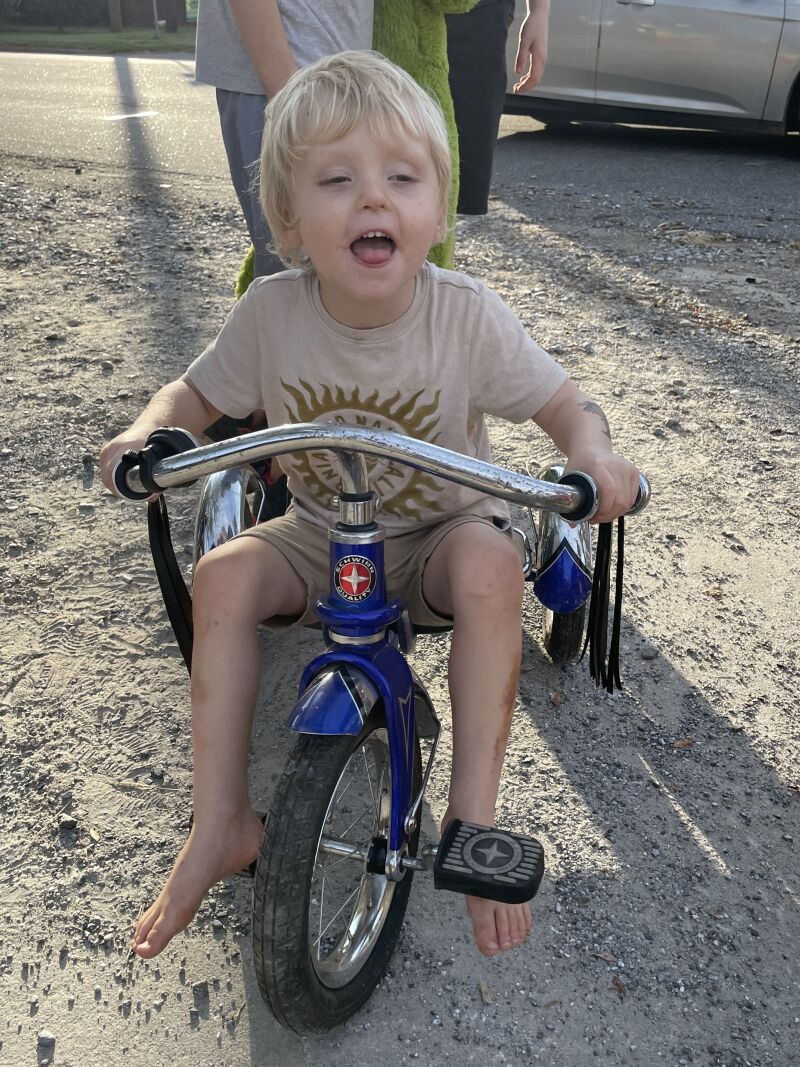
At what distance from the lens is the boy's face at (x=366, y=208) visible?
69.4 inches

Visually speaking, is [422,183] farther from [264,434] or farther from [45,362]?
[45,362]

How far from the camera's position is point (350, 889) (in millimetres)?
1971

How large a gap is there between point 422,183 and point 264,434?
0.60 metres

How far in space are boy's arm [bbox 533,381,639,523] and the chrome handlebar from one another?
0.11 metres

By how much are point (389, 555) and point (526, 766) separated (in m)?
0.57

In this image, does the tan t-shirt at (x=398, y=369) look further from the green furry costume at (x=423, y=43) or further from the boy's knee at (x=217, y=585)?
the green furry costume at (x=423, y=43)

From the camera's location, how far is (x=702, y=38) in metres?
7.04

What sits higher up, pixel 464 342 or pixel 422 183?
pixel 422 183

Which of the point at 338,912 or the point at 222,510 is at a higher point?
the point at 222,510

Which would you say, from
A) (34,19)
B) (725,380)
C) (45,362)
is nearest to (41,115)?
→ (45,362)

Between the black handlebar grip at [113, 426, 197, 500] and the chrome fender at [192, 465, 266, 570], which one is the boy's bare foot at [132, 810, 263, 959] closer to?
the black handlebar grip at [113, 426, 197, 500]

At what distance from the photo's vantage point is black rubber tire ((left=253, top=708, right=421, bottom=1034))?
155 centimetres

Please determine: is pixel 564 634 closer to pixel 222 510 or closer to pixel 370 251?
pixel 222 510

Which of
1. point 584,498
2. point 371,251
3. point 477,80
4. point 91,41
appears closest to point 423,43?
point 477,80
